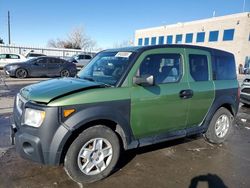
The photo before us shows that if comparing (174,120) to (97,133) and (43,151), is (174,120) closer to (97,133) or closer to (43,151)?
(97,133)

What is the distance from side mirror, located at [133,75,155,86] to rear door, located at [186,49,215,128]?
3.61ft

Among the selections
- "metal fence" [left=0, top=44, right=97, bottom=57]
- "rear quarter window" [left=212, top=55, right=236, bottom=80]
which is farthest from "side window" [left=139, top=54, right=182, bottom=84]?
"metal fence" [left=0, top=44, right=97, bottom=57]

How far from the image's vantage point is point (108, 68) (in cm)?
389

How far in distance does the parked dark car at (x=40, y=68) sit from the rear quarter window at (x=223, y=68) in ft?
37.8

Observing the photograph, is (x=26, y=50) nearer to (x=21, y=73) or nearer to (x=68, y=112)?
(x=21, y=73)

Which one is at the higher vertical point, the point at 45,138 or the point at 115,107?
the point at 115,107

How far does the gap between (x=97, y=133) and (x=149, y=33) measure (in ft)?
165

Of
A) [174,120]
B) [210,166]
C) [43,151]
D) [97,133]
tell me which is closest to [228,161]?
[210,166]

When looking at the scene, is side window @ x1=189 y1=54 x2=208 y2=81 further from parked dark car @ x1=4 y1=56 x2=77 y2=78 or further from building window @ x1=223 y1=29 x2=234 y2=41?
building window @ x1=223 y1=29 x2=234 y2=41

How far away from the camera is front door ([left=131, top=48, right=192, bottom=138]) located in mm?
3504

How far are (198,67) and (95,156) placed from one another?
250 centimetres

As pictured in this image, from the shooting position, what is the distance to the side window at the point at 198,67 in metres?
4.22

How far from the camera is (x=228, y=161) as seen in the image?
4230 millimetres

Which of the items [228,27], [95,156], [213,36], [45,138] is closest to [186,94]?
[95,156]
